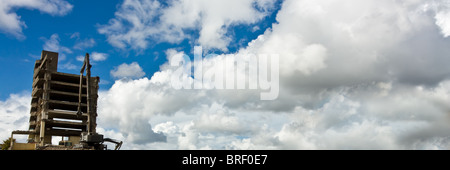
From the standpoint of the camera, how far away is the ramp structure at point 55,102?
332ft

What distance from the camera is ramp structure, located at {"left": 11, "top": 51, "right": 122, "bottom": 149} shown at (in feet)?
332

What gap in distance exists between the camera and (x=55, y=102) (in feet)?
337

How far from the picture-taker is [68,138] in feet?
346
